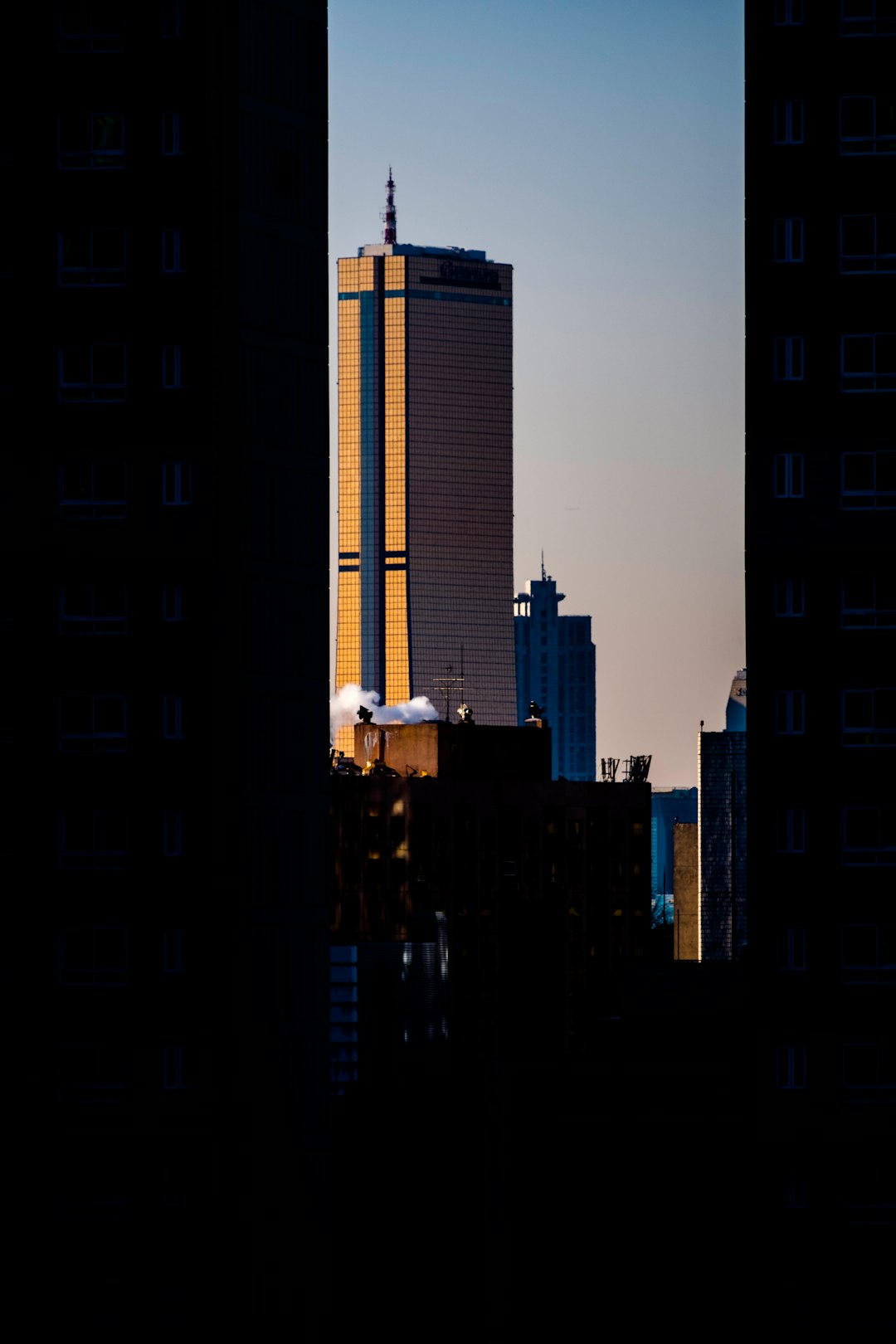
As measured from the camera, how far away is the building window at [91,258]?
68.2m

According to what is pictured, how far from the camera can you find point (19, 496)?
223ft

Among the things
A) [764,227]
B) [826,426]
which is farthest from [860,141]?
[826,426]

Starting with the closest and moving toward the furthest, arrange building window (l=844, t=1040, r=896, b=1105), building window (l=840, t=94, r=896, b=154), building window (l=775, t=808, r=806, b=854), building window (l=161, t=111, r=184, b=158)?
building window (l=844, t=1040, r=896, b=1105)
building window (l=840, t=94, r=896, b=154)
building window (l=775, t=808, r=806, b=854)
building window (l=161, t=111, r=184, b=158)

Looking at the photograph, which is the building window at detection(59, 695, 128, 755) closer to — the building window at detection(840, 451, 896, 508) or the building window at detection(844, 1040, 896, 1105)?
the building window at detection(840, 451, 896, 508)

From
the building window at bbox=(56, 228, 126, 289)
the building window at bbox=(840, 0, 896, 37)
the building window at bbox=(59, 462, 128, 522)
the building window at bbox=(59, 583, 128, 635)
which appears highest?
the building window at bbox=(840, 0, 896, 37)

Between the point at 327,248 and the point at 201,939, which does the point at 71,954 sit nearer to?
the point at 201,939

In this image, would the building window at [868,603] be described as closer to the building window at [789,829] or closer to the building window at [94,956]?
the building window at [789,829]

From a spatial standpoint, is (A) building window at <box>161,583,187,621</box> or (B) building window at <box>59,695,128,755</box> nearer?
(B) building window at <box>59,695,128,755</box>

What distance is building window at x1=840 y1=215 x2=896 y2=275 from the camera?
220 feet

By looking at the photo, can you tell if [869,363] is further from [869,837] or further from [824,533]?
[869,837]

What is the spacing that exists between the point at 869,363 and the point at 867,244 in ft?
11.2

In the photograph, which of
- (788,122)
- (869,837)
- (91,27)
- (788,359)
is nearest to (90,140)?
(91,27)

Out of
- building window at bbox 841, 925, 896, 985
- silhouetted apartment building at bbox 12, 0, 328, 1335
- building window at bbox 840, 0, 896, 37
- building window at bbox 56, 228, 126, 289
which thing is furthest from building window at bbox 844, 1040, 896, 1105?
building window at bbox 56, 228, 126, 289

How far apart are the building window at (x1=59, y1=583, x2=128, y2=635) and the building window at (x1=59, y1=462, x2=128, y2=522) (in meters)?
2.14
